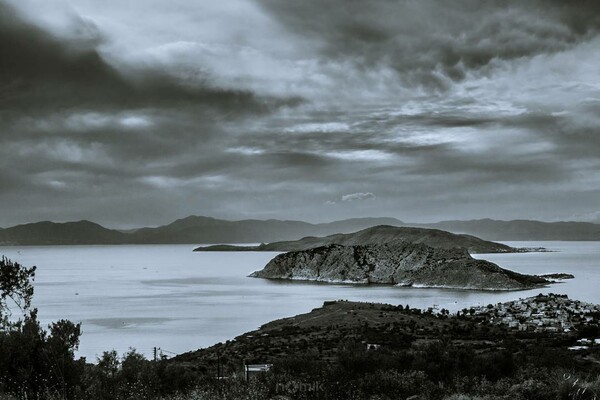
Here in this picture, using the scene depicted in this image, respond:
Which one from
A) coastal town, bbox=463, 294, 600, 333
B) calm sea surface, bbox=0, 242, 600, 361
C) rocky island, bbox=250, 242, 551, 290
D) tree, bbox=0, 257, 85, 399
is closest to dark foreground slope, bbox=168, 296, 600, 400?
coastal town, bbox=463, 294, 600, 333

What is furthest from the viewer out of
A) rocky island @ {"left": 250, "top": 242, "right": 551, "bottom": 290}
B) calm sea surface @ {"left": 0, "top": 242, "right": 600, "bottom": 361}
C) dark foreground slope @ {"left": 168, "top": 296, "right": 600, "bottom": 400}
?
rocky island @ {"left": 250, "top": 242, "right": 551, "bottom": 290}

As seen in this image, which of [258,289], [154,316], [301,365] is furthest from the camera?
[258,289]

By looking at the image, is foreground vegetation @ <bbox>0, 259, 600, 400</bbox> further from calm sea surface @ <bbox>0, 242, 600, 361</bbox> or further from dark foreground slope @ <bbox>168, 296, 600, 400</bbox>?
calm sea surface @ <bbox>0, 242, 600, 361</bbox>

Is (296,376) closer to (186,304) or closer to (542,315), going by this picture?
(542,315)

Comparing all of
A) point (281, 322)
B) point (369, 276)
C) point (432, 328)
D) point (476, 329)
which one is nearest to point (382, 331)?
point (432, 328)

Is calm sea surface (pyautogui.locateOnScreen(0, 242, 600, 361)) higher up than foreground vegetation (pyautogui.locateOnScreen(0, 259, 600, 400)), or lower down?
lower down

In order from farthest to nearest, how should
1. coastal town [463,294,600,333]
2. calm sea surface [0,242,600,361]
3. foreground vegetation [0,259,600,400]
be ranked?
calm sea surface [0,242,600,361] → coastal town [463,294,600,333] → foreground vegetation [0,259,600,400]

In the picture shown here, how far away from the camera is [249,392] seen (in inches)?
622

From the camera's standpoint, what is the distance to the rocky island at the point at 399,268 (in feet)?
448

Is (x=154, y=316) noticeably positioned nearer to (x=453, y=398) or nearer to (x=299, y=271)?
(x=453, y=398)

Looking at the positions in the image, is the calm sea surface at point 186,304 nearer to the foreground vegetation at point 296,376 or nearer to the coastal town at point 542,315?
the coastal town at point 542,315

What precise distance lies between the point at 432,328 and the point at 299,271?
117m

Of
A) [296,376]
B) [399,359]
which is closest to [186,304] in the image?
[399,359]

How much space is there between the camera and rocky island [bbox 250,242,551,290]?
136500 mm
